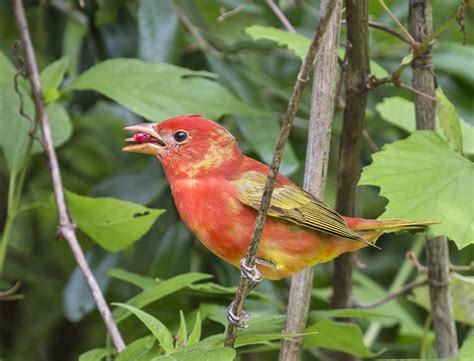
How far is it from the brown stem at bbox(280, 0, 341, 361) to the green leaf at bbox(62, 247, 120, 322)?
113 centimetres

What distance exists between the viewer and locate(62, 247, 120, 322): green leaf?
11.8 ft

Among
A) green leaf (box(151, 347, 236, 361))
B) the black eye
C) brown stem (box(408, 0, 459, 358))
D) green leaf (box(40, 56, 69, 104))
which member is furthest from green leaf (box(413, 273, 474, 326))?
green leaf (box(40, 56, 69, 104))

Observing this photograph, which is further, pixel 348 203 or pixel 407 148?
pixel 348 203

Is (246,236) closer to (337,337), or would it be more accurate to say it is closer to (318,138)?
(318,138)

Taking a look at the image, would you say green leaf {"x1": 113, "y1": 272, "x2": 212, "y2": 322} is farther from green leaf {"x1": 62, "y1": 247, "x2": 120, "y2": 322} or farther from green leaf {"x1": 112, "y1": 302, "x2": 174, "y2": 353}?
green leaf {"x1": 62, "y1": 247, "x2": 120, "y2": 322}

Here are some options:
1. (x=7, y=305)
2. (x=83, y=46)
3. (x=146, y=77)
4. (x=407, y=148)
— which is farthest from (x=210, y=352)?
(x=7, y=305)

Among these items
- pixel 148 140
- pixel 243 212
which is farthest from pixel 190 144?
pixel 243 212

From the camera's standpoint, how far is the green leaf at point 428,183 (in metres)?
2.42

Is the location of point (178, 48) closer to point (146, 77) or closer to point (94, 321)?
point (146, 77)

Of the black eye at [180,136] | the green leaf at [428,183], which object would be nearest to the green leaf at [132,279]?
the black eye at [180,136]

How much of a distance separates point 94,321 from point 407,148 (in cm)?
228

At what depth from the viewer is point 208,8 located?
4.61 meters

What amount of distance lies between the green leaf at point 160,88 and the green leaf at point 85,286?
77cm

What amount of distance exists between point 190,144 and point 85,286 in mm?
1030
